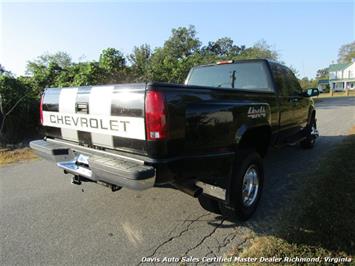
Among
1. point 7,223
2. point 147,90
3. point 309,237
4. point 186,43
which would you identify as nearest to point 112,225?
point 7,223

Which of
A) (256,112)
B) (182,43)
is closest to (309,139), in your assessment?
(256,112)

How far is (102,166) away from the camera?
2727 millimetres

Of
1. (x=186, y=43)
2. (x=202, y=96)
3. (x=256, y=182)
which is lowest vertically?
(x=256, y=182)

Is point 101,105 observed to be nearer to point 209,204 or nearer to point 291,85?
point 209,204

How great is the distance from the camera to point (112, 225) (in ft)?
11.1

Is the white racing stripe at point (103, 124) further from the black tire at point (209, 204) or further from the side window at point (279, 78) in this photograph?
the side window at point (279, 78)

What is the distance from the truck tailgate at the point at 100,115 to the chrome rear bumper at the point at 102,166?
0.11m

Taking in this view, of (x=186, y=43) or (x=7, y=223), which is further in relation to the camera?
(x=186, y=43)

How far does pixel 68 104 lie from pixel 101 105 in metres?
0.71

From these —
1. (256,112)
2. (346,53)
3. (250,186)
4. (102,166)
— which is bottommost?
(250,186)

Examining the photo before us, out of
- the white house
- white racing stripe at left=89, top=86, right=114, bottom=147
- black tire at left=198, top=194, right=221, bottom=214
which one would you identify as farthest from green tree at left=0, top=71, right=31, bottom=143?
the white house

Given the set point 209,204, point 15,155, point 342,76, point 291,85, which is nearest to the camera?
point 209,204

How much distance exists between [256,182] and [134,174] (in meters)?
1.94

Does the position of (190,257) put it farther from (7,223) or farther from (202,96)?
(7,223)
